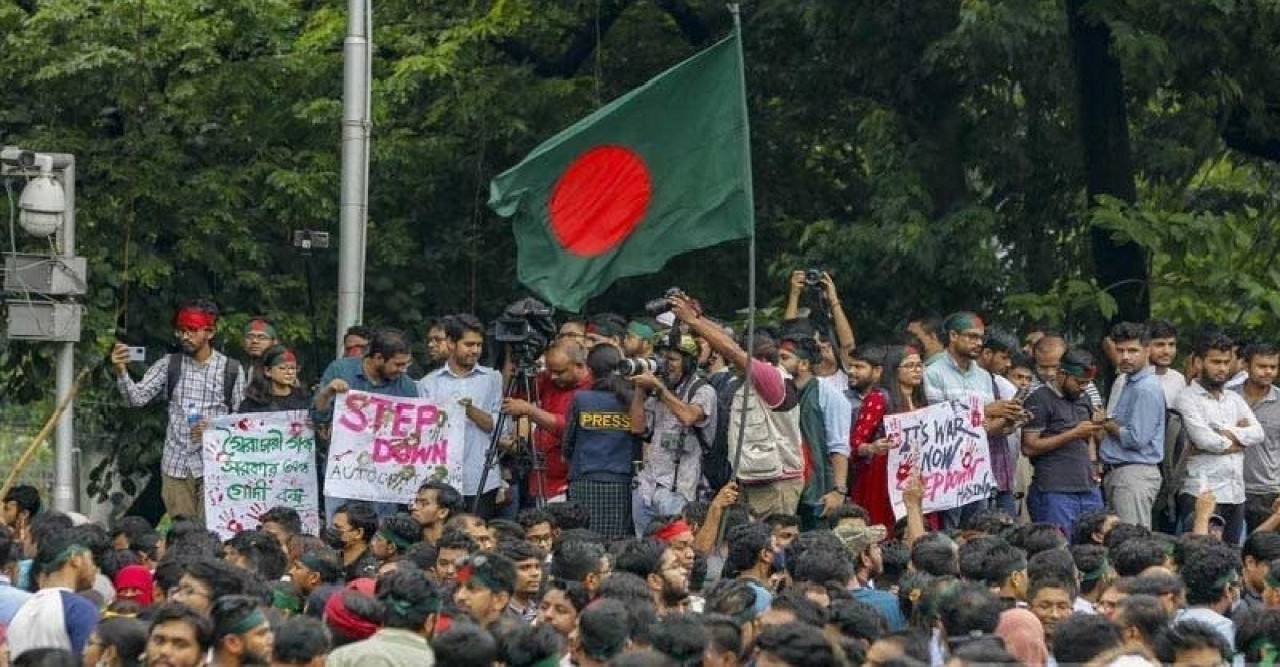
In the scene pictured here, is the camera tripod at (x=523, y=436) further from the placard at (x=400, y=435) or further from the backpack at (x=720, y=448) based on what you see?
the backpack at (x=720, y=448)

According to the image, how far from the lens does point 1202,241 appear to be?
64.3 ft

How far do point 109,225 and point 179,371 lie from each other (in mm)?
3702

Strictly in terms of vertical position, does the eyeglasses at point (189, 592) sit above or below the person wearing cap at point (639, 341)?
below

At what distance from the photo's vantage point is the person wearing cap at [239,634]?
1016cm

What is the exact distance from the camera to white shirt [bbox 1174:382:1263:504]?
1664cm

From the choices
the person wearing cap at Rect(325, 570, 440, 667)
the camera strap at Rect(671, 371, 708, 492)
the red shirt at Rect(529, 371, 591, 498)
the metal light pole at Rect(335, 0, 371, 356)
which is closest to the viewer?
the person wearing cap at Rect(325, 570, 440, 667)

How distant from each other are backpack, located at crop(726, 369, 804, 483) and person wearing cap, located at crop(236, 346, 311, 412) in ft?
9.28

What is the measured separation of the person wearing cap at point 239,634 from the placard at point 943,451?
661 cm

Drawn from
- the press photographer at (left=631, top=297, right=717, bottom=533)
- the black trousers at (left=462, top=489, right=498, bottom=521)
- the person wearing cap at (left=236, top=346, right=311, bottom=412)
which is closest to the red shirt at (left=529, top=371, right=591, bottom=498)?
the black trousers at (left=462, top=489, right=498, bottom=521)

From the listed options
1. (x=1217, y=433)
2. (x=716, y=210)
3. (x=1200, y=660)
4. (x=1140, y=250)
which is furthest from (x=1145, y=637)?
(x=1140, y=250)

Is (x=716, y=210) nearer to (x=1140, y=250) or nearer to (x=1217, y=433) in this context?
(x=1217, y=433)

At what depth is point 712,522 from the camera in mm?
14797

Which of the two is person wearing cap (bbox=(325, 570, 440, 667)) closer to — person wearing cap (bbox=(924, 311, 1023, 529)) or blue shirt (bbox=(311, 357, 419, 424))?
blue shirt (bbox=(311, 357, 419, 424))

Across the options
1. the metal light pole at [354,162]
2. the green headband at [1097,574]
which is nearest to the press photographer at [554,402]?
the metal light pole at [354,162]
